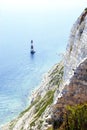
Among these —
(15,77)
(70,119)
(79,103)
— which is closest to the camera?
(70,119)

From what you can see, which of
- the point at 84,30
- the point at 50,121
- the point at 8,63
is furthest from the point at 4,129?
the point at 8,63

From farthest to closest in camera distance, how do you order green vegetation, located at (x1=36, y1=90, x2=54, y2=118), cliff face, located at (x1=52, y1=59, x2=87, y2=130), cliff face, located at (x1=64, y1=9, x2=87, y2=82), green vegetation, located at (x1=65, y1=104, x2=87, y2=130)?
green vegetation, located at (x1=36, y1=90, x2=54, y2=118), cliff face, located at (x1=64, y1=9, x2=87, y2=82), cliff face, located at (x1=52, y1=59, x2=87, y2=130), green vegetation, located at (x1=65, y1=104, x2=87, y2=130)

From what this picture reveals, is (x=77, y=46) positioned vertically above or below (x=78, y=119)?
above

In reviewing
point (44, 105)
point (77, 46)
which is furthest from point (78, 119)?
point (44, 105)

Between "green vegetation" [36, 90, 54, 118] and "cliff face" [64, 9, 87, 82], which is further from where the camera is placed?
"green vegetation" [36, 90, 54, 118]

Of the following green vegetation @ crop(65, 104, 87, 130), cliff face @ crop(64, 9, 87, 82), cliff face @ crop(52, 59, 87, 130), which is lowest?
green vegetation @ crop(65, 104, 87, 130)

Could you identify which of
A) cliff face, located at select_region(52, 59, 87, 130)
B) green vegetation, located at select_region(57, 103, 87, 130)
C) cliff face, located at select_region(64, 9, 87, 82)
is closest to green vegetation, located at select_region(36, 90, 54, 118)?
cliff face, located at select_region(64, 9, 87, 82)

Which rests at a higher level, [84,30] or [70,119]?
[84,30]

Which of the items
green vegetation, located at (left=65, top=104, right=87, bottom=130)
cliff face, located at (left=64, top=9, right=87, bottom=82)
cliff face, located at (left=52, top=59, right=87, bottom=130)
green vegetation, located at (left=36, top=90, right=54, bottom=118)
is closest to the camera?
green vegetation, located at (left=65, top=104, right=87, bottom=130)

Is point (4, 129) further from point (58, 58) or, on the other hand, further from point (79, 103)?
point (58, 58)

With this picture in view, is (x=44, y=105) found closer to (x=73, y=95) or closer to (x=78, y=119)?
(x=73, y=95)

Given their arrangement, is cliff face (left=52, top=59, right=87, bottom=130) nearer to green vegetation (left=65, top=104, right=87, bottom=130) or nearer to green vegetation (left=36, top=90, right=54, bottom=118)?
green vegetation (left=65, top=104, right=87, bottom=130)
